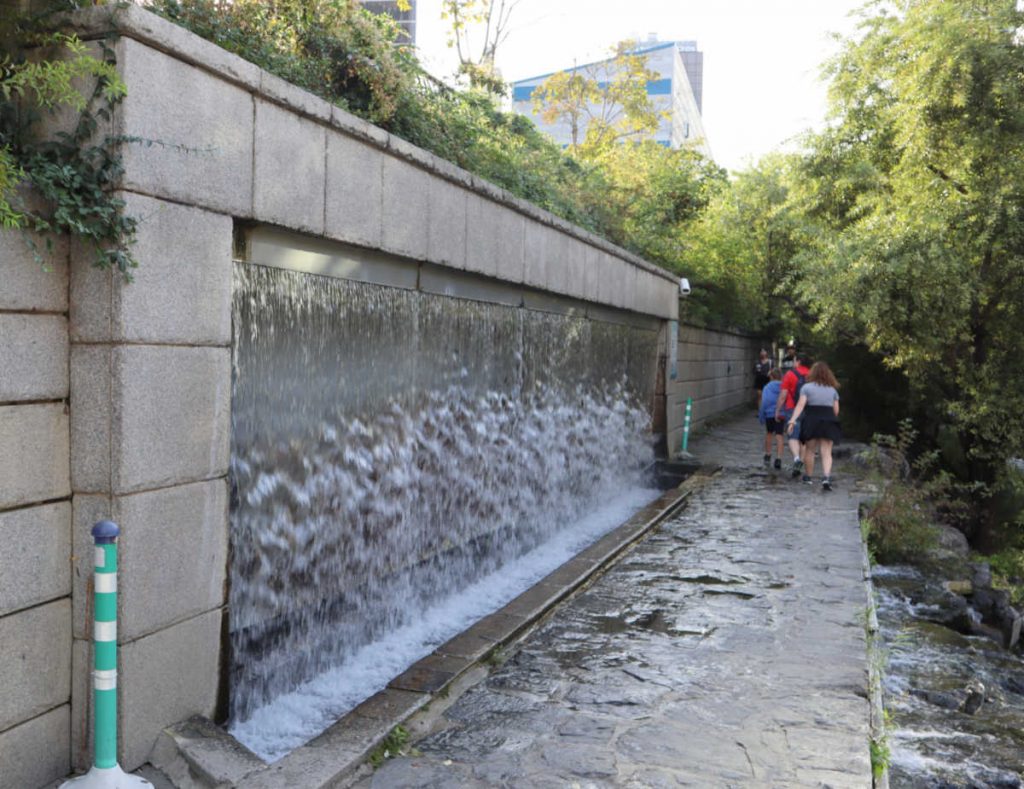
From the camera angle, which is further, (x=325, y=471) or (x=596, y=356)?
(x=596, y=356)

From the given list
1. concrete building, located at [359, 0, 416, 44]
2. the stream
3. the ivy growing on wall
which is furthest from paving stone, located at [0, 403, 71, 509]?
concrete building, located at [359, 0, 416, 44]

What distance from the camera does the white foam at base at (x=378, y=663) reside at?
14.3ft

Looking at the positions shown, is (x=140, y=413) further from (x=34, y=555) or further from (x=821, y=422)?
(x=821, y=422)

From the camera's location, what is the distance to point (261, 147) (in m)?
4.31

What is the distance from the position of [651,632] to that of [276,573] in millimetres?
2402

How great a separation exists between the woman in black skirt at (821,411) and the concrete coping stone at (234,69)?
628 cm

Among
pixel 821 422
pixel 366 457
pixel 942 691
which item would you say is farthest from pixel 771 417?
pixel 366 457

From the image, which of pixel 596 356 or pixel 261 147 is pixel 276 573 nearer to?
pixel 261 147

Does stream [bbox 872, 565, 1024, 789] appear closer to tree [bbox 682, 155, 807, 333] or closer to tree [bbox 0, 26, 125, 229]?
tree [bbox 0, 26, 125, 229]

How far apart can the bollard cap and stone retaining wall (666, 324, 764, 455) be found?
464 inches

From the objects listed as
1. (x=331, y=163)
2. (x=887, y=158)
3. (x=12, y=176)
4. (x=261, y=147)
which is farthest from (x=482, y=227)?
(x=887, y=158)

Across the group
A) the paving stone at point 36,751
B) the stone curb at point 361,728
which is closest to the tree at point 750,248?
the stone curb at point 361,728

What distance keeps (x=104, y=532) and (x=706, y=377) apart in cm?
1740

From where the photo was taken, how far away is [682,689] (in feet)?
15.5
